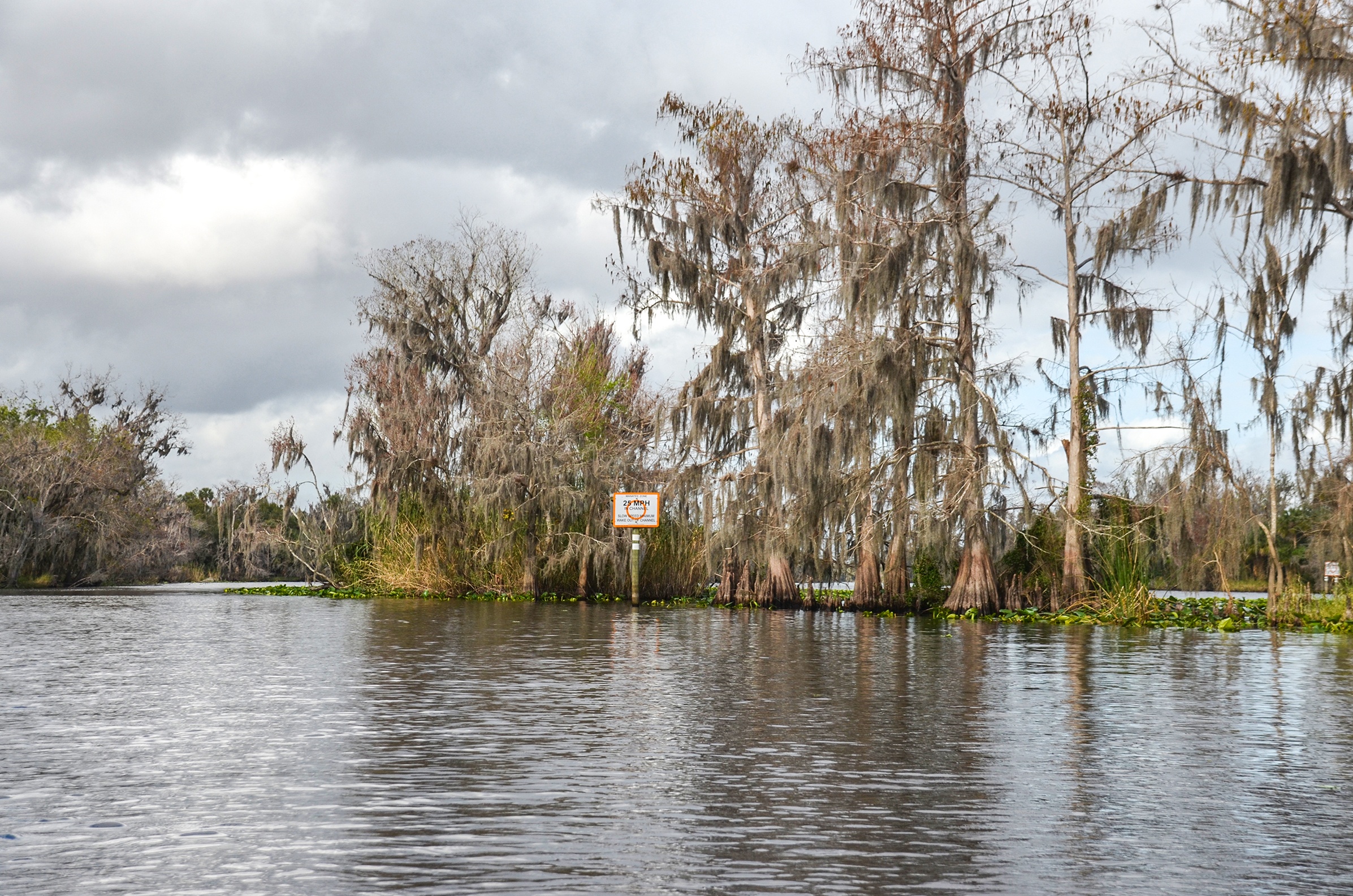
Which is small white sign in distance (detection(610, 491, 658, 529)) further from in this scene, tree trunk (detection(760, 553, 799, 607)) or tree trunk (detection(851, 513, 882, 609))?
tree trunk (detection(851, 513, 882, 609))

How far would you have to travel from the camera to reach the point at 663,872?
4996 mm

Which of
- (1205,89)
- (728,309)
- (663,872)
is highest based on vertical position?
(1205,89)

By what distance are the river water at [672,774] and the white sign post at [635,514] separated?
18412 millimetres

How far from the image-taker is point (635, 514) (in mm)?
34312

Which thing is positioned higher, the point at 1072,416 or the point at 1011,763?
the point at 1072,416

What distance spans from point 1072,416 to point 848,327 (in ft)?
16.8

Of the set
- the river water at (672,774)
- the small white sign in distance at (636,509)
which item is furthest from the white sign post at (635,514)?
the river water at (672,774)

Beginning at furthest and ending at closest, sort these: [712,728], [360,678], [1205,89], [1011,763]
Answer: [1205,89] → [360,678] → [712,728] → [1011,763]

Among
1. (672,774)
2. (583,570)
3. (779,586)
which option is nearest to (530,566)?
(583,570)

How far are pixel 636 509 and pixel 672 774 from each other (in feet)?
88.8

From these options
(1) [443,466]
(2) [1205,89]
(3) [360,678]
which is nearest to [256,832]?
(3) [360,678]

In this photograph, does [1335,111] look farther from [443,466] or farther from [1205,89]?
[443,466]

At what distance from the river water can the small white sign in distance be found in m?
18.4

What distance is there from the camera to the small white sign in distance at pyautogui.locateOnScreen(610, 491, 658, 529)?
33.9 meters
